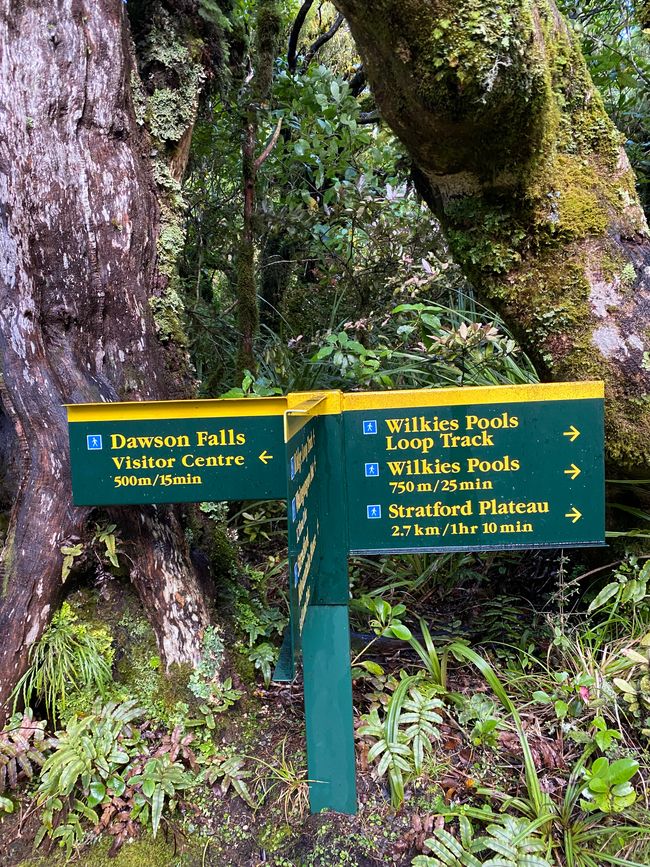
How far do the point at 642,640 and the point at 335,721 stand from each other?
45.3 inches

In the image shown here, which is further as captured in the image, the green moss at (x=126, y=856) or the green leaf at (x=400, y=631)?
the green leaf at (x=400, y=631)

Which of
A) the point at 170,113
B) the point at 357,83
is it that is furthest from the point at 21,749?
the point at 357,83

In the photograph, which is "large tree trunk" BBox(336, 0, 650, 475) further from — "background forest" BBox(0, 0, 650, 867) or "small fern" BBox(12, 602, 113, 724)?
Result: "small fern" BBox(12, 602, 113, 724)

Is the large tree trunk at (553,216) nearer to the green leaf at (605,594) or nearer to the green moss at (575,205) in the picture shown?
the green moss at (575,205)

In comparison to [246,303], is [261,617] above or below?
below

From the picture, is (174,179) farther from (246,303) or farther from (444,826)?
(444,826)

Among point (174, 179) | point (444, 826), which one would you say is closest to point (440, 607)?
point (444, 826)

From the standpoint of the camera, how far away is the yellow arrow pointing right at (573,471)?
→ 1.72m

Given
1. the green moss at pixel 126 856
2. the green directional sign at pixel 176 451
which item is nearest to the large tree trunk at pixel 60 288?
the green directional sign at pixel 176 451

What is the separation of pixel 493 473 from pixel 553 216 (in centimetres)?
107

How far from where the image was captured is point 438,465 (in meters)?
1.72

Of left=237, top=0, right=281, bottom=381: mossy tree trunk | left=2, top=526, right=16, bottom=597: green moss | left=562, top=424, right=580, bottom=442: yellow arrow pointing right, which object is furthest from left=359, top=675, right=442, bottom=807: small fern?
left=237, top=0, right=281, bottom=381: mossy tree trunk

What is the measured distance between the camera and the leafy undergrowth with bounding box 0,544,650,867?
65.7 inches

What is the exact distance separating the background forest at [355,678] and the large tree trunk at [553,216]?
2 cm
